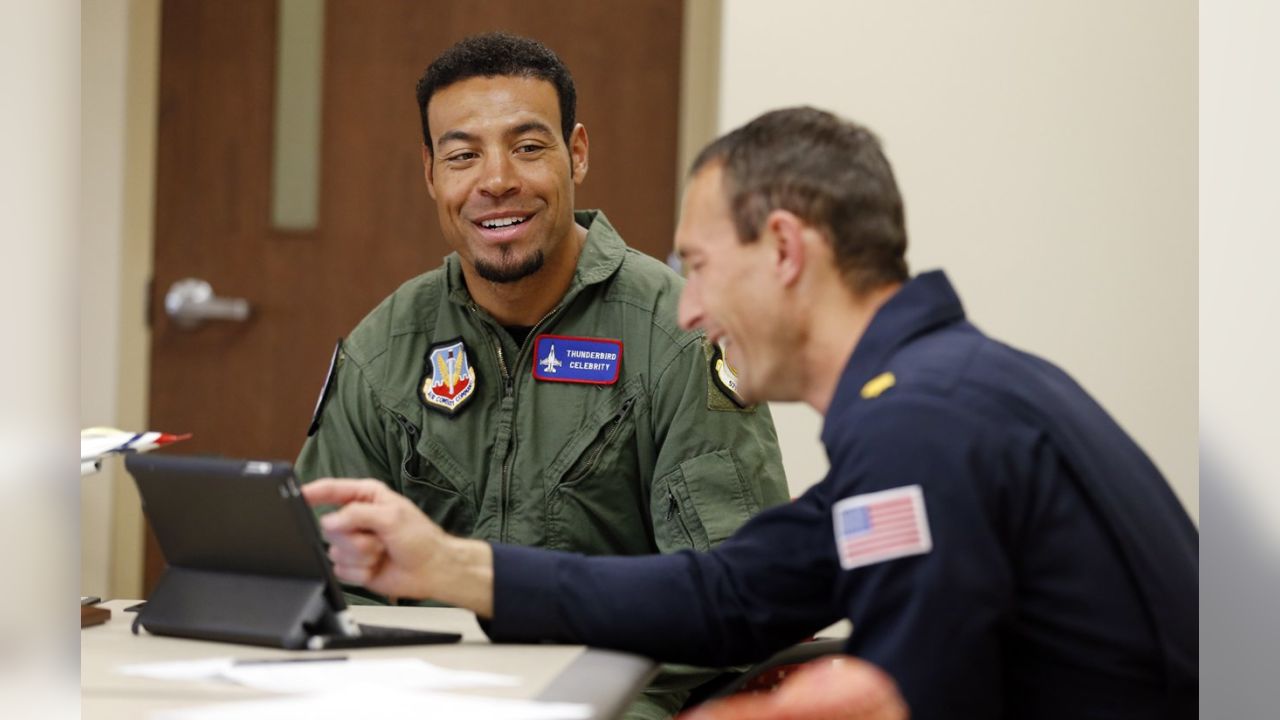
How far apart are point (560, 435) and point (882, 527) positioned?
2.69 ft

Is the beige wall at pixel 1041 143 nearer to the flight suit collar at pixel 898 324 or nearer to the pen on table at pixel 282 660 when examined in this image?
the flight suit collar at pixel 898 324

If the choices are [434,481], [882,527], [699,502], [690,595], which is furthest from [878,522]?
[434,481]

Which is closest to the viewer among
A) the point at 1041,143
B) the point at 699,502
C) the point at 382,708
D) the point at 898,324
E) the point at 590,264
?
the point at 382,708

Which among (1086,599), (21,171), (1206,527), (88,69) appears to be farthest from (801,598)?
(88,69)

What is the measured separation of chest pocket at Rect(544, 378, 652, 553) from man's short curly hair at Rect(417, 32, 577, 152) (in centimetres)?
45

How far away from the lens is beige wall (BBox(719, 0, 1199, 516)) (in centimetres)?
266

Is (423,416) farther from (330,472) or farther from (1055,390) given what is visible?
(1055,390)

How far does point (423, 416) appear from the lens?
5.81ft

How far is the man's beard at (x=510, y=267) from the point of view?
72.6 inches

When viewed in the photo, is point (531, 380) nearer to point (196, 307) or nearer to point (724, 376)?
point (724, 376)

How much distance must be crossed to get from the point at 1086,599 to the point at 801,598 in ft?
0.99

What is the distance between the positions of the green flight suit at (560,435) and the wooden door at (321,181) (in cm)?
114

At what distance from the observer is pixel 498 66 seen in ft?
6.27

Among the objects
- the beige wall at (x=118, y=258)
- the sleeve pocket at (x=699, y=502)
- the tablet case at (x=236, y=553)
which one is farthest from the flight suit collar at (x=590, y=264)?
the beige wall at (x=118, y=258)
